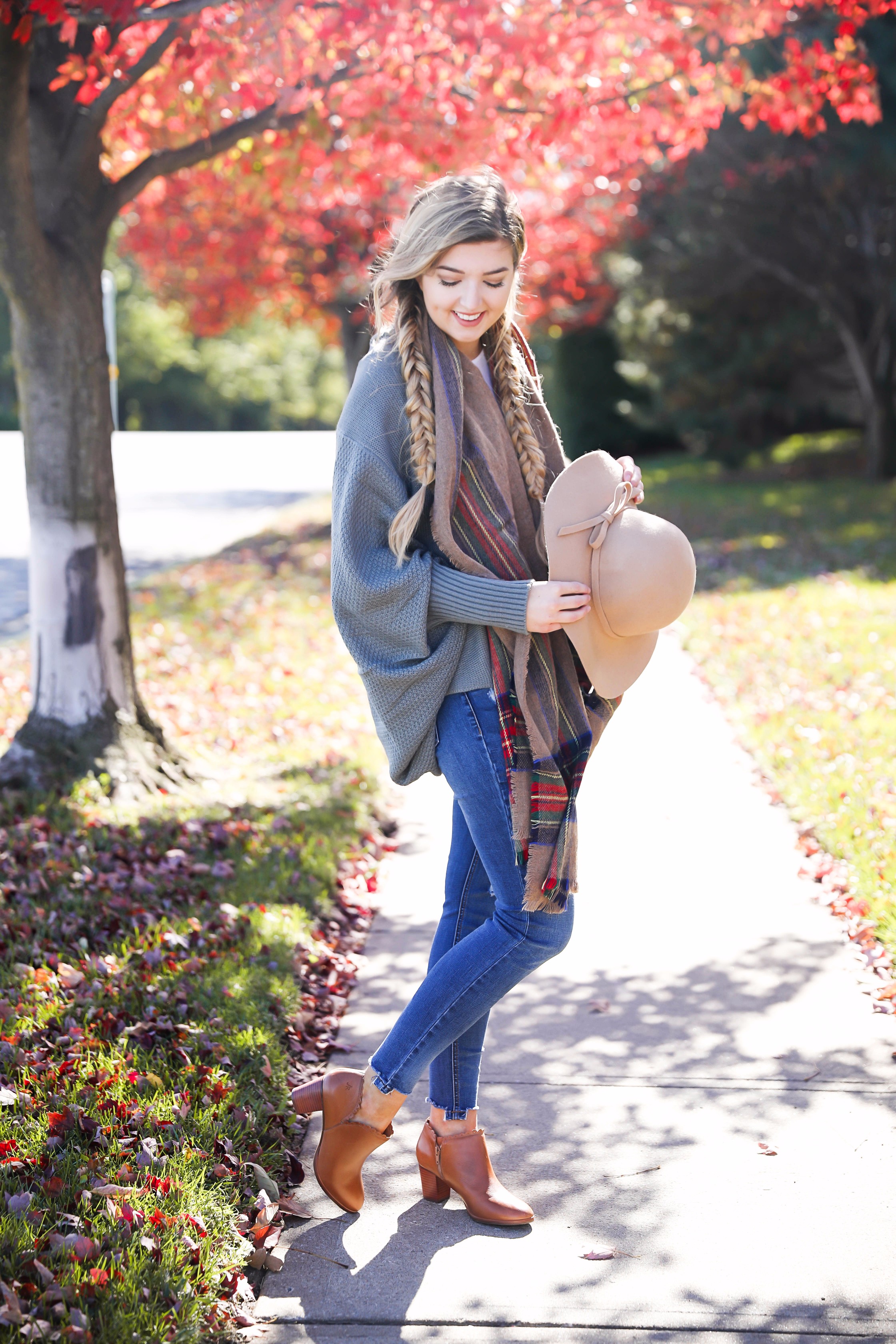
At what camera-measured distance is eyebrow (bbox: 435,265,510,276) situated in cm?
258

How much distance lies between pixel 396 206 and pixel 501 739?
39.7 ft

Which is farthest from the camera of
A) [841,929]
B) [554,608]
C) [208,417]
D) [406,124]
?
[208,417]

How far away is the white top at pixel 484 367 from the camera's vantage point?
2.78m

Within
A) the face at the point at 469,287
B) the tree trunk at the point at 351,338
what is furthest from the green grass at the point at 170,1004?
the tree trunk at the point at 351,338

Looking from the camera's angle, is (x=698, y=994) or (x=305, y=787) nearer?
(x=698, y=994)

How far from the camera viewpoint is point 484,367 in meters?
2.81

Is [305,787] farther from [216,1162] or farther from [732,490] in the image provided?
[732,490]

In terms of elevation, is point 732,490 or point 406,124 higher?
point 406,124

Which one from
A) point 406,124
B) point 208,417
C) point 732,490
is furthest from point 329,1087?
point 208,417

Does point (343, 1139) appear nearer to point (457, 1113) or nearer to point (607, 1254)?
point (457, 1113)

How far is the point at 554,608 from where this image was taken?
8.25ft

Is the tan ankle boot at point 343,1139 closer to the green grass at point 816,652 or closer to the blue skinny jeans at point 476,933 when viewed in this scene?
the blue skinny jeans at point 476,933

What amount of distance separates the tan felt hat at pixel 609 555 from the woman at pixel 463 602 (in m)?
0.06

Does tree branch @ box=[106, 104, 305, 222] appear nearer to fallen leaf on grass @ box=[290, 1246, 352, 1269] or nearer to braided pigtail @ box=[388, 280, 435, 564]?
braided pigtail @ box=[388, 280, 435, 564]
